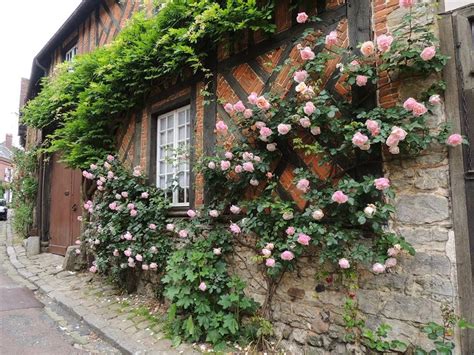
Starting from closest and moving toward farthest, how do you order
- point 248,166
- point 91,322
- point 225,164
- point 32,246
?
point 248,166, point 225,164, point 91,322, point 32,246

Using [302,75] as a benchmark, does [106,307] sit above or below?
below

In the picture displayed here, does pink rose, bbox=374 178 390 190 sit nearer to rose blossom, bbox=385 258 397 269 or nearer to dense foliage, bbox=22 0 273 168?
rose blossom, bbox=385 258 397 269

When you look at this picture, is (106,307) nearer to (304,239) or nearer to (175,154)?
(175,154)

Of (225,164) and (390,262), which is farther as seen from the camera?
(225,164)

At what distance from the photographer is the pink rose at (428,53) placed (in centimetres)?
225

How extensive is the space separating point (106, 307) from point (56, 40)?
29.1 ft

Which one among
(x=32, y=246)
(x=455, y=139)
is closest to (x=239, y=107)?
Result: (x=455, y=139)

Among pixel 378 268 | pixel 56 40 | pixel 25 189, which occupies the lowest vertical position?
pixel 378 268

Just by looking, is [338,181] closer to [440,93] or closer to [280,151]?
[280,151]

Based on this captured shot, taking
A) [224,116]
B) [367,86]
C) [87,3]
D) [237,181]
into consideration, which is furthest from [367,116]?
[87,3]

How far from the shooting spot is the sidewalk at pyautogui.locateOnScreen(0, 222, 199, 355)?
3375 millimetres

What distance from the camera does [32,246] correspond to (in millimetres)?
8320

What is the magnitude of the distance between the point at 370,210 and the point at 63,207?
8.21m

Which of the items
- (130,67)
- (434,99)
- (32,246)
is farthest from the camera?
(32,246)
